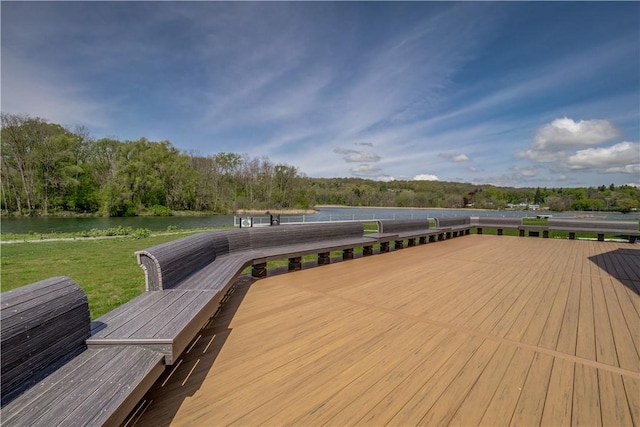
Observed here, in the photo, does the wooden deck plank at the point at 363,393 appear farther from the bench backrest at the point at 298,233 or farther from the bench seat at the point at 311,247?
the bench backrest at the point at 298,233

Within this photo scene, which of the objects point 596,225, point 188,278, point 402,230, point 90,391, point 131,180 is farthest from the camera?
point 131,180

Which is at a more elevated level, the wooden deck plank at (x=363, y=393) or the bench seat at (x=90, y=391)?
the bench seat at (x=90, y=391)

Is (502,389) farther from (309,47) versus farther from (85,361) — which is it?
(309,47)

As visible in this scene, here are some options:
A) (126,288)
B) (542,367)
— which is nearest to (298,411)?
(542,367)

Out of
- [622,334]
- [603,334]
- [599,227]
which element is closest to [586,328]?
[603,334]

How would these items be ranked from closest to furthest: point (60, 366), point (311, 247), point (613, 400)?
point (60, 366)
point (613, 400)
point (311, 247)

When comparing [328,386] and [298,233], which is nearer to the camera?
[328,386]

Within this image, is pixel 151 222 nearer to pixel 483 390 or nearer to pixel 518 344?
pixel 518 344

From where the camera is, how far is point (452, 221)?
12.6 meters

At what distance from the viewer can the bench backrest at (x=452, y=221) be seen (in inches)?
462

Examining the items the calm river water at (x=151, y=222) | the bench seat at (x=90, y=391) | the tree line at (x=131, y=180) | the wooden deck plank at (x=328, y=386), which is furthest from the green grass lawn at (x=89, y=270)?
the tree line at (x=131, y=180)

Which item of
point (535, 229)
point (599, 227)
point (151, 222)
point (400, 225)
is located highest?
point (400, 225)

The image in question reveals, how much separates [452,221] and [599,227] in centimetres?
525

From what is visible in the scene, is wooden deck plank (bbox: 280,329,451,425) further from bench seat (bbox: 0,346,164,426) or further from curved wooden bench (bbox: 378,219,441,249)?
curved wooden bench (bbox: 378,219,441,249)
